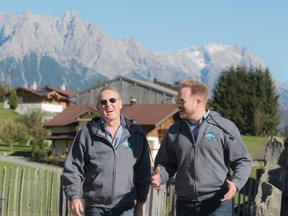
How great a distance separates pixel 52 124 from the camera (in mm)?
54969

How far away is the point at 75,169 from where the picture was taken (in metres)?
5.91

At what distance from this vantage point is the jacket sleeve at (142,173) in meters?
6.06

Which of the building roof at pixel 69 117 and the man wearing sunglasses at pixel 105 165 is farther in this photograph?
the building roof at pixel 69 117

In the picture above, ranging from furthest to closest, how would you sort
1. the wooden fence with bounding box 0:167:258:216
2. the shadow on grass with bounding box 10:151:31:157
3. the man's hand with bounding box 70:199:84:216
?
the shadow on grass with bounding box 10:151:31:157 → the wooden fence with bounding box 0:167:258:216 → the man's hand with bounding box 70:199:84:216

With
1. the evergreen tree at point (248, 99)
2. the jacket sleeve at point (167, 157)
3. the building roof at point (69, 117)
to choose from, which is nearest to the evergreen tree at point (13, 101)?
the building roof at point (69, 117)

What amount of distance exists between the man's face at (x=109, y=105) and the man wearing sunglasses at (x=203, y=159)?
581mm

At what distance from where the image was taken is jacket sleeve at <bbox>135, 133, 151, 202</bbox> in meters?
6.06

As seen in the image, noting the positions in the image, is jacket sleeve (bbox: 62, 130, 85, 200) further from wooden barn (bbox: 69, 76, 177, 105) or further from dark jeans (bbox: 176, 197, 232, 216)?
wooden barn (bbox: 69, 76, 177, 105)

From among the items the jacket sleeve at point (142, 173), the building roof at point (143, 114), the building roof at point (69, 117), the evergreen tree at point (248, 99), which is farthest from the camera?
the evergreen tree at point (248, 99)

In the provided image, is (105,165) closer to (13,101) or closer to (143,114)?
(143,114)

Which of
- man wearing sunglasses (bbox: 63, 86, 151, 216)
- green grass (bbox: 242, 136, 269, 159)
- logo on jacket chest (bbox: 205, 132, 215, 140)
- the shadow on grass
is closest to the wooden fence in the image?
man wearing sunglasses (bbox: 63, 86, 151, 216)

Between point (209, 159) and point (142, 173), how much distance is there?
29.7 inches

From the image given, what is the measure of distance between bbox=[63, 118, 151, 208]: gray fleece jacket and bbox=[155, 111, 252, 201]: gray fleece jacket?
1.25 ft

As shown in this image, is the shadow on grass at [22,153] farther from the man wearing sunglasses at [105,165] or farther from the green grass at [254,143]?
the man wearing sunglasses at [105,165]
